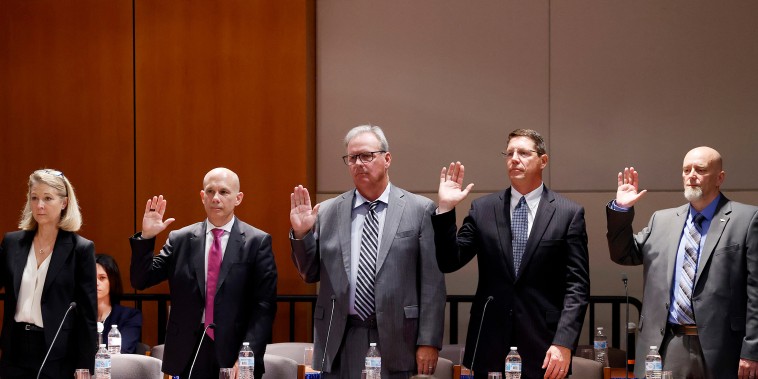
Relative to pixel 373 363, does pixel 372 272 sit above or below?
above

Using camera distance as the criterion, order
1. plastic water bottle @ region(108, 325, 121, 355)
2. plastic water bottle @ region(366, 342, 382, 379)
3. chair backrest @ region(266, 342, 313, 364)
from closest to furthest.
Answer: plastic water bottle @ region(366, 342, 382, 379) < chair backrest @ region(266, 342, 313, 364) < plastic water bottle @ region(108, 325, 121, 355)

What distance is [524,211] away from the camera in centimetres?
428

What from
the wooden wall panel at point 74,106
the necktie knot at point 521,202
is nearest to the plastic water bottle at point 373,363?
the necktie knot at point 521,202

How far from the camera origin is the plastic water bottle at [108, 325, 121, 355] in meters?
5.38

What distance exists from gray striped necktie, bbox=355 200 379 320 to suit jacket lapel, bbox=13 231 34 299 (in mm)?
1411

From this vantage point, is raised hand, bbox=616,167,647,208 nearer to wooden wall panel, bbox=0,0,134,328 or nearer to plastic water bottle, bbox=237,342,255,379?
plastic water bottle, bbox=237,342,255,379

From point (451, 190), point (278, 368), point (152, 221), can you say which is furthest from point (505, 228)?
point (152, 221)

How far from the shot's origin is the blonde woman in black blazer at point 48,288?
4.28 meters

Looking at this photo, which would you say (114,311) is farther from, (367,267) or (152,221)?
(367,267)

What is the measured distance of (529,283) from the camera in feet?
13.6

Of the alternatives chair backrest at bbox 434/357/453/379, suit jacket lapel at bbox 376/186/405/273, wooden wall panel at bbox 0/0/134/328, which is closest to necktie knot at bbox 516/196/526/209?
suit jacket lapel at bbox 376/186/405/273

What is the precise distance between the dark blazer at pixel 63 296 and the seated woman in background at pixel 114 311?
1.20 meters

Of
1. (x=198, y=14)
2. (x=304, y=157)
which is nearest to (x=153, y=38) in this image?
(x=198, y=14)

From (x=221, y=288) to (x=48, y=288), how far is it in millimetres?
729
